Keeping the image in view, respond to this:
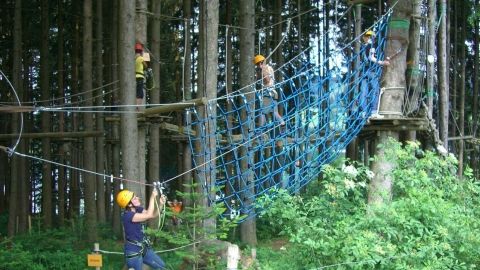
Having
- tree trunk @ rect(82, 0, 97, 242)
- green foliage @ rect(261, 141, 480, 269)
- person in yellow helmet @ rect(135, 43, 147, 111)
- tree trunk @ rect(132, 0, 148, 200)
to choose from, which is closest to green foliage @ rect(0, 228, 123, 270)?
tree trunk @ rect(82, 0, 97, 242)

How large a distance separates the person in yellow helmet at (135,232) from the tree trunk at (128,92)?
2.83 feet

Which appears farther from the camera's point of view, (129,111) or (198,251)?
(129,111)

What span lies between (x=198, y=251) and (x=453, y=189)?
2447mm

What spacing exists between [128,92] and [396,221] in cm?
321

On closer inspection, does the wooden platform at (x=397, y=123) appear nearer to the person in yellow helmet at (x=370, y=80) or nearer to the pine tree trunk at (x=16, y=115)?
the person in yellow helmet at (x=370, y=80)

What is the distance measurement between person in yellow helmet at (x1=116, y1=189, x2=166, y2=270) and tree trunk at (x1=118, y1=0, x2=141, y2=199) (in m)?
0.86

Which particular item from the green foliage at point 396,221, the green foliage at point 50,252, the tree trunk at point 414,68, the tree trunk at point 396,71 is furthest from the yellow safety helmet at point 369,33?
the green foliage at point 50,252

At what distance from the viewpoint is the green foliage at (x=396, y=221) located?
4.90 metres

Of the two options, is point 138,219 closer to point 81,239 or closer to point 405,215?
point 405,215

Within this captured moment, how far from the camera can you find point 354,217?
216 inches

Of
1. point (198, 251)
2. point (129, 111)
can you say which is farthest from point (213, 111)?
point (198, 251)

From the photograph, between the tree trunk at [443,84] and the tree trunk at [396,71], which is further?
the tree trunk at [443,84]

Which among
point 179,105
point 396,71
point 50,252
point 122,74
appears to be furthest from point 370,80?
point 50,252

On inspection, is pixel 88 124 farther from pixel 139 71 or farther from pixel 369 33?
pixel 369 33
